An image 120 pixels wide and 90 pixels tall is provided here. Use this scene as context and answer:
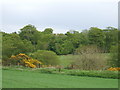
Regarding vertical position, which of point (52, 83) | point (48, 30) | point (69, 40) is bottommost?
point (52, 83)

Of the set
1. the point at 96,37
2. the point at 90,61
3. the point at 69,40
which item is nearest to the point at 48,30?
the point at 69,40

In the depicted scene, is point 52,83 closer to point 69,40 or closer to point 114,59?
point 114,59

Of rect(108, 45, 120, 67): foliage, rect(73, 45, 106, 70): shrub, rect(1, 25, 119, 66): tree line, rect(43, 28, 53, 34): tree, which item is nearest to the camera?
rect(73, 45, 106, 70): shrub

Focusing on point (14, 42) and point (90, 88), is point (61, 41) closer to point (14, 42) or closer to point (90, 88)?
point (14, 42)

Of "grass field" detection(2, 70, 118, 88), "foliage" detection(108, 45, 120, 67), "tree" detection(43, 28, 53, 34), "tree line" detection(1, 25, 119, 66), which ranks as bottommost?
"grass field" detection(2, 70, 118, 88)

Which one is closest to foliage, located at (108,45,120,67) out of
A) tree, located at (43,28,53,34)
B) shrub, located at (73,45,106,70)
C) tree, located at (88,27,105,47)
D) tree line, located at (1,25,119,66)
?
shrub, located at (73,45,106,70)

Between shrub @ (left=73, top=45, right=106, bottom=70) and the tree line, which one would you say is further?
the tree line

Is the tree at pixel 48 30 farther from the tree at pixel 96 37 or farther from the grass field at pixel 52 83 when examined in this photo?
the grass field at pixel 52 83

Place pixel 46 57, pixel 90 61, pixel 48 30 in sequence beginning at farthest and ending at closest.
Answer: pixel 48 30
pixel 46 57
pixel 90 61

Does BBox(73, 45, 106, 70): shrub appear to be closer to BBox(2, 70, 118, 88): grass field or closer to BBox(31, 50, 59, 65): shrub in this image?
BBox(31, 50, 59, 65): shrub

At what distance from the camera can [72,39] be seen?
1559 inches

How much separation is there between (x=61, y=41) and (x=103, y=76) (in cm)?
2878

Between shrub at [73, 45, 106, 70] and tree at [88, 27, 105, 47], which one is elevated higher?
tree at [88, 27, 105, 47]

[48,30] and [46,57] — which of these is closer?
[46,57]
